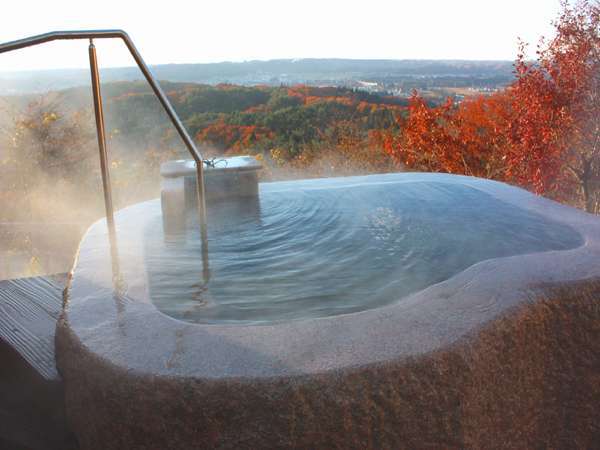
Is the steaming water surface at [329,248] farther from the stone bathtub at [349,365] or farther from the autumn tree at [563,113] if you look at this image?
the autumn tree at [563,113]

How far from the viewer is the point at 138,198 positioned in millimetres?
10094

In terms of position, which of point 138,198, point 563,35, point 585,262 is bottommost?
point 138,198

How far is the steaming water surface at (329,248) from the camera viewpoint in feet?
7.63

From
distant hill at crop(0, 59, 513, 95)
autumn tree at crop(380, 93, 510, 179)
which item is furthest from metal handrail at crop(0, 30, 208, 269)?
distant hill at crop(0, 59, 513, 95)

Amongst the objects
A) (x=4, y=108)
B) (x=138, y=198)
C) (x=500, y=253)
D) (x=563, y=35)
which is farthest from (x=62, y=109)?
(x=500, y=253)

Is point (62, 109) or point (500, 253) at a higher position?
point (62, 109)

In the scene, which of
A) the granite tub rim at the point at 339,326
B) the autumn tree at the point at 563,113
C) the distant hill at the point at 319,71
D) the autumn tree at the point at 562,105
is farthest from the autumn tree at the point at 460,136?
the granite tub rim at the point at 339,326

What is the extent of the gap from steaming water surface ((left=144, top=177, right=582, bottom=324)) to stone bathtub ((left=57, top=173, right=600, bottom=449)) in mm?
36

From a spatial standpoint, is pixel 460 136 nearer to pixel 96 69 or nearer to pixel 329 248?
pixel 329 248

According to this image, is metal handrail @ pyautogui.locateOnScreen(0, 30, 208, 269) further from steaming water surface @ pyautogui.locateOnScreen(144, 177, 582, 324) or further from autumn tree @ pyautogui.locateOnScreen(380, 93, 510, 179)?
autumn tree @ pyautogui.locateOnScreen(380, 93, 510, 179)

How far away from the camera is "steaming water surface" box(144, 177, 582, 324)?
233 cm

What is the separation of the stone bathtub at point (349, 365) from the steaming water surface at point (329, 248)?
0.04m

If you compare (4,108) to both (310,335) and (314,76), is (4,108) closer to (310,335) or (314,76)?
(314,76)

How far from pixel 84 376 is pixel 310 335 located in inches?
28.0
